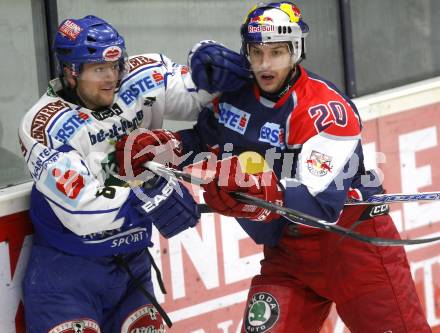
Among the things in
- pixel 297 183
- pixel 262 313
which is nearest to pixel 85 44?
pixel 297 183

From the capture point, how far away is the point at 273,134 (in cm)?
367

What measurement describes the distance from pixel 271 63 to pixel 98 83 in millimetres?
508

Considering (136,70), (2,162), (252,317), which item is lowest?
(252,317)

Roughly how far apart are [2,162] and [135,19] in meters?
0.72

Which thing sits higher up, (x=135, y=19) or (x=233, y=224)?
(x=135, y=19)

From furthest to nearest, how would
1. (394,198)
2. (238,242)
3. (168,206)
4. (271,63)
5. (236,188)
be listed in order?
(238,242)
(394,198)
(271,63)
(168,206)
(236,188)

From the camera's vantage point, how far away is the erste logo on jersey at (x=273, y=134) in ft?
12.0

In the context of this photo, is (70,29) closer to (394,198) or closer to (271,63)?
(271,63)

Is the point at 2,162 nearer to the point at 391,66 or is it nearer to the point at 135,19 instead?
the point at 135,19

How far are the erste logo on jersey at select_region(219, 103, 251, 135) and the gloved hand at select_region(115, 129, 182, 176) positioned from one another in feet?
0.55

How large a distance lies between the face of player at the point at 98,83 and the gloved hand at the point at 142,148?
0.14 metres

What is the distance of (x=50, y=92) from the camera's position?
3.71 metres

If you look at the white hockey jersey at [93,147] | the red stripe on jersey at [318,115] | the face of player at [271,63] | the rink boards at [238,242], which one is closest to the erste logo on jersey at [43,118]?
the white hockey jersey at [93,147]

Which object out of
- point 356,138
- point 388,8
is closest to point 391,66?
point 388,8
